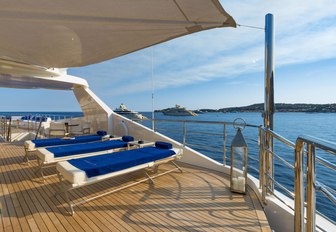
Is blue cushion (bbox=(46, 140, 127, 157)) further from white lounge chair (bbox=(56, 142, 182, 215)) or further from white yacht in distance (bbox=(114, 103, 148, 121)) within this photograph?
white yacht in distance (bbox=(114, 103, 148, 121))

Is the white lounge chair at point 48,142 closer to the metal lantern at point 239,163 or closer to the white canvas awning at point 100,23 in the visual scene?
the white canvas awning at point 100,23

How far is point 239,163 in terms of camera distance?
252 cm

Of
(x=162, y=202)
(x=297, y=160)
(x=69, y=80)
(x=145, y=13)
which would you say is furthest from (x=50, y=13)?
(x=69, y=80)

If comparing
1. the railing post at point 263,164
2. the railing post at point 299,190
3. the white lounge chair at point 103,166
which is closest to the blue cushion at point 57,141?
the white lounge chair at point 103,166

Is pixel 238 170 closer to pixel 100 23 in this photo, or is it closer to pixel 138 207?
pixel 138 207

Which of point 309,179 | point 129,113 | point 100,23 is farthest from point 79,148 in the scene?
point 129,113

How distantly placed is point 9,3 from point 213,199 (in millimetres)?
2594

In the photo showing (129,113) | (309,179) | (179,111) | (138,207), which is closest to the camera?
(309,179)

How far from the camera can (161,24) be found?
155 centimetres

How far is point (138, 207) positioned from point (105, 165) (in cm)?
62

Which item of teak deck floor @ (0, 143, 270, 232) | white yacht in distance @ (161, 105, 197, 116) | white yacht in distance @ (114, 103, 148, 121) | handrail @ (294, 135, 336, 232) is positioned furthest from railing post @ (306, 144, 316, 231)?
white yacht in distance @ (161, 105, 197, 116)

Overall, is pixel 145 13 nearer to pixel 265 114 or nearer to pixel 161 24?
pixel 161 24

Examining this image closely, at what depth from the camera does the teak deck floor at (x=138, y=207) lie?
1.77 m

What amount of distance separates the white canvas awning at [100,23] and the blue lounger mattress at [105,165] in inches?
54.0
